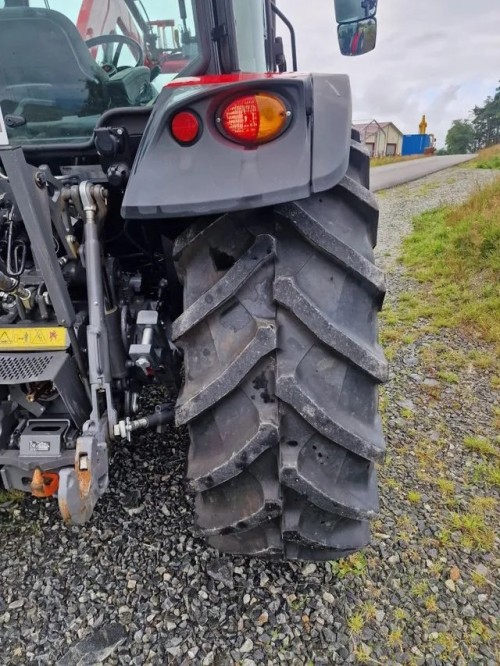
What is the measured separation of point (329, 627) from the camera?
1.56 meters

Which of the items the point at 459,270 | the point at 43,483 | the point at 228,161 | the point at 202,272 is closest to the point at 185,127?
the point at 228,161

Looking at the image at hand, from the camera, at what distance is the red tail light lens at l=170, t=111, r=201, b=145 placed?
1.24 m

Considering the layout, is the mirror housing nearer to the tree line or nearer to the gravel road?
the gravel road

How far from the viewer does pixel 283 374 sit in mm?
1237

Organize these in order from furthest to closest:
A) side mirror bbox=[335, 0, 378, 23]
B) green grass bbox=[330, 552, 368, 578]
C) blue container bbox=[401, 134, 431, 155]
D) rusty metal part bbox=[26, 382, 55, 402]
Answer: blue container bbox=[401, 134, 431, 155] → side mirror bbox=[335, 0, 378, 23] → green grass bbox=[330, 552, 368, 578] → rusty metal part bbox=[26, 382, 55, 402]

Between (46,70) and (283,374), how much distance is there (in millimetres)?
1345

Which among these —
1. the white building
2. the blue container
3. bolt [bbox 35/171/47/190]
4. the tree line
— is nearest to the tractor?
bolt [bbox 35/171/47/190]

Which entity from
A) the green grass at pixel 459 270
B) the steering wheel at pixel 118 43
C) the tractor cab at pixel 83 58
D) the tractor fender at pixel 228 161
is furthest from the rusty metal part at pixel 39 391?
the green grass at pixel 459 270

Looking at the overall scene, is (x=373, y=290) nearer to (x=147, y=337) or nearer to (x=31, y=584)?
(x=147, y=337)

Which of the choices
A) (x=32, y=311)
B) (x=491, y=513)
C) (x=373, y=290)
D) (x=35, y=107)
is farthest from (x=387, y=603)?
(x=35, y=107)

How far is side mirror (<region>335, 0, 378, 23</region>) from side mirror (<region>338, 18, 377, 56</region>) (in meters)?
0.02

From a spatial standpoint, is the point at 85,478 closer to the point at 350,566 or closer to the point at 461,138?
the point at 350,566

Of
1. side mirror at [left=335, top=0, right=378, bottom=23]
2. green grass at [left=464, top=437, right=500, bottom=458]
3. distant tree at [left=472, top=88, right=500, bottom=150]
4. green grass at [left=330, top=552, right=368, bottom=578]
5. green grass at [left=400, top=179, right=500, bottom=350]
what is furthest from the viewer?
distant tree at [left=472, top=88, right=500, bottom=150]

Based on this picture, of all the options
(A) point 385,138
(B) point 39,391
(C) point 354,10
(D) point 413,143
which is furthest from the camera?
(A) point 385,138
